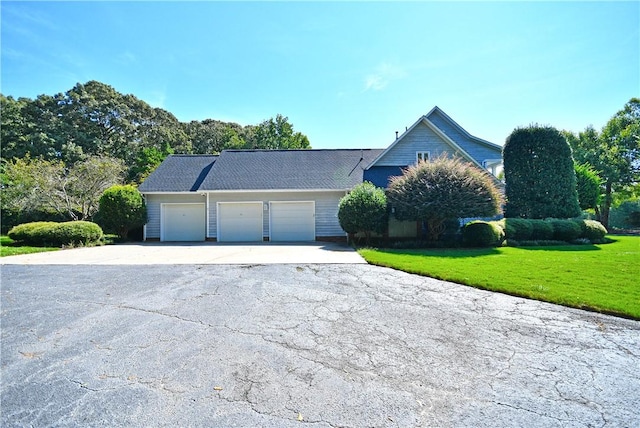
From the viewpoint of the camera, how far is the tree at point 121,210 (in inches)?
590

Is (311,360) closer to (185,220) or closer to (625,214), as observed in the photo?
(185,220)

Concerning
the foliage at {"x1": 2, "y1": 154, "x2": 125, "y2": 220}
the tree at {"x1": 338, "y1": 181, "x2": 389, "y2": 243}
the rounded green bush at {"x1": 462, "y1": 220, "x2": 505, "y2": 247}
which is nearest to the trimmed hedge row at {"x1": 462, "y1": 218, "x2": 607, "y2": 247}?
the rounded green bush at {"x1": 462, "y1": 220, "x2": 505, "y2": 247}

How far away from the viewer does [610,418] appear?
2188 mm

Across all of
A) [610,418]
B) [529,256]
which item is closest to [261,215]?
[529,256]

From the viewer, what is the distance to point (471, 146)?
1967 centimetres

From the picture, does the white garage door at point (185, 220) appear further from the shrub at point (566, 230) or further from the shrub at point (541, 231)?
the shrub at point (566, 230)

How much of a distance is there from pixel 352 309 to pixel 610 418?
9.61 ft

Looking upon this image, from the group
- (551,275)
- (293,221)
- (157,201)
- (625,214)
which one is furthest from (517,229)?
(625,214)

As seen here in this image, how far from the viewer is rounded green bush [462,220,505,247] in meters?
11.9

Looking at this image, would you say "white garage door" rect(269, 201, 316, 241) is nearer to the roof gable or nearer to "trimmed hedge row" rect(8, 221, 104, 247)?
the roof gable

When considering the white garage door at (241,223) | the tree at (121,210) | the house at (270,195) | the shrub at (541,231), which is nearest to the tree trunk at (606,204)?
the shrub at (541,231)

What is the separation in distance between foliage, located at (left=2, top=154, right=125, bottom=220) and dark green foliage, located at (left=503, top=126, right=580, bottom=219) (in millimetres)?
24004

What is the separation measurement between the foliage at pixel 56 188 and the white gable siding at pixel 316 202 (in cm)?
855

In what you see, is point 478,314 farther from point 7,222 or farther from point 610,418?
point 7,222
